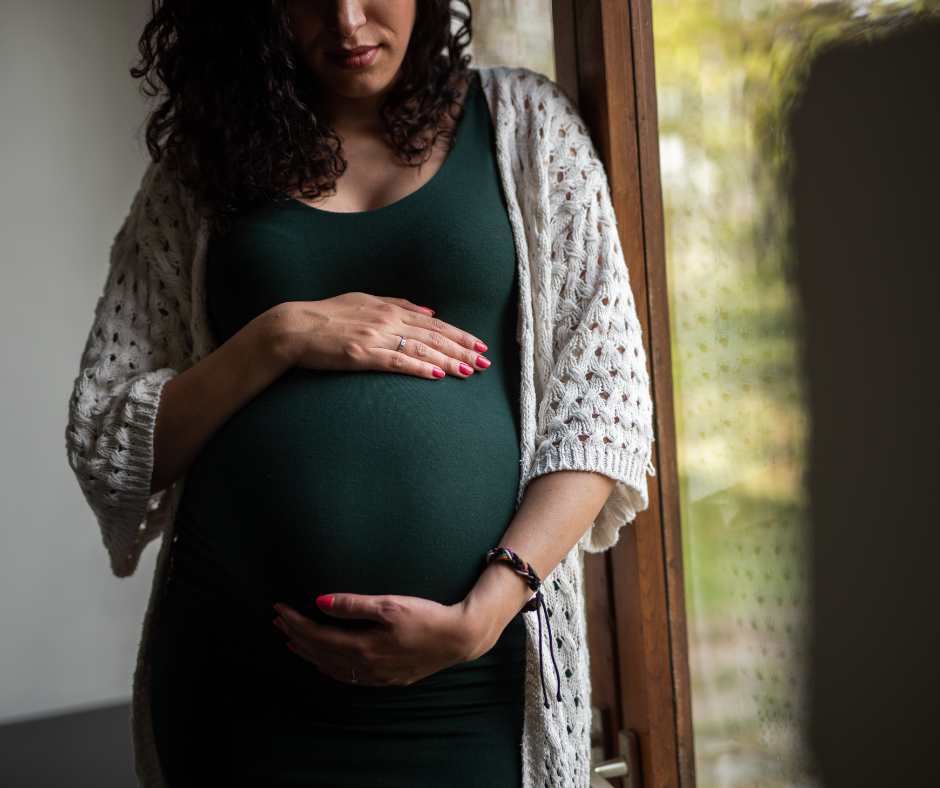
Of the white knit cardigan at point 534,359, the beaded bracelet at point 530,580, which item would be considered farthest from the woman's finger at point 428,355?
the beaded bracelet at point 530,580

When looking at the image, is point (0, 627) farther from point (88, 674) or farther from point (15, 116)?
point (15, 116)

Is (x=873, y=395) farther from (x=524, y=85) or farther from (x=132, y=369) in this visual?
(x=132, y=369)

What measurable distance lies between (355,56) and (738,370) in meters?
0.68

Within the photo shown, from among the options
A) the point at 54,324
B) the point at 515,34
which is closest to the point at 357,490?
the point at 515,34

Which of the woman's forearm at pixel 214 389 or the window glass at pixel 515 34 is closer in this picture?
the woman's forearm at pixel 214 389

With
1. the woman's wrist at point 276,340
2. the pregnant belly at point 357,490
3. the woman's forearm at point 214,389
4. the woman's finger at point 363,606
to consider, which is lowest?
A: the woman's finger at point 363,606

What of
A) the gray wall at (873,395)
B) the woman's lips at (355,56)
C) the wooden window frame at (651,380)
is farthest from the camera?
the wooden window frame at (651,380)

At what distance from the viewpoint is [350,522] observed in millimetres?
788

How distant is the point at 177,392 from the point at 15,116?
199 centimetres

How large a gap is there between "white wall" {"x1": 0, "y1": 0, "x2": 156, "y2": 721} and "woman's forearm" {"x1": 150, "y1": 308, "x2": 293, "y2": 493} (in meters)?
1.66

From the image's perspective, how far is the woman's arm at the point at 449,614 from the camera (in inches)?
28.3

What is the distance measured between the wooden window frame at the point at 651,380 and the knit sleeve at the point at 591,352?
10 centimetres

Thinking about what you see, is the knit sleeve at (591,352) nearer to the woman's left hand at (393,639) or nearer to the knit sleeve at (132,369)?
the woman's left hand at (393,639)

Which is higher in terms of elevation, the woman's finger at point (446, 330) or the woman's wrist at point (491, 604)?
the woman's finger at point (446, 330)
